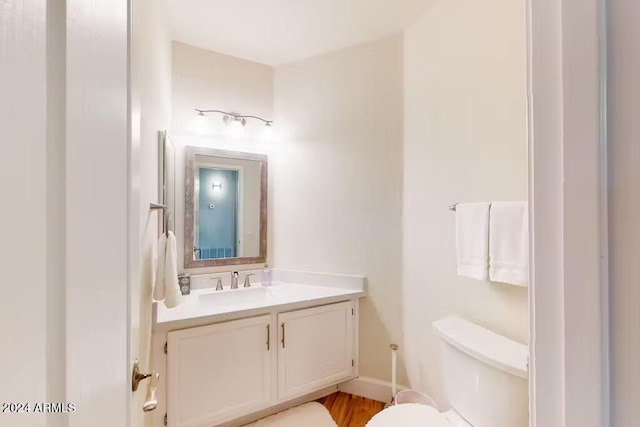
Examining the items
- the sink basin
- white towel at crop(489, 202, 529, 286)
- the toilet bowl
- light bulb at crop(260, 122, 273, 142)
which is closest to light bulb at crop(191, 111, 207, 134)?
light bulb at crop(260, 122, 273, 142)

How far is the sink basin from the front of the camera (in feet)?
6.98

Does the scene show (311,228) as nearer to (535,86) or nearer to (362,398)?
(362,398)

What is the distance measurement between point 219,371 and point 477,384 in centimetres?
135

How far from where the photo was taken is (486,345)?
129 centimetres

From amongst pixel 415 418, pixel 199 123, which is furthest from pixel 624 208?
pixel 199 123

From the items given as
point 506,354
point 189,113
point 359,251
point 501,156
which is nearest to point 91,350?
point 506,354

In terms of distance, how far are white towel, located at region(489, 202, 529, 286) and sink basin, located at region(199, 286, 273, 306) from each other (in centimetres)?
145

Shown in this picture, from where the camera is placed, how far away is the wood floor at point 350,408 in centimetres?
200

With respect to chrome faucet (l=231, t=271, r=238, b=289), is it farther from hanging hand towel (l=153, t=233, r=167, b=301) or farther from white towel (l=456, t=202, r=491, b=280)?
white towel (l=456, t=202, r=491, b=280)

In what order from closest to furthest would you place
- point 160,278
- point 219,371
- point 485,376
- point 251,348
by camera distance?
1. point 485,376
2. point 160,278
3. point 219,371
4. point 251,348

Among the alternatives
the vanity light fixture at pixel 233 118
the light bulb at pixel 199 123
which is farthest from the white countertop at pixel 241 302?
the vanity light fixture at pixel 233 118

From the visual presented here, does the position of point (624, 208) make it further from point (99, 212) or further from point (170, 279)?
point (170, 279)

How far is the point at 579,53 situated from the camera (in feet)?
1.34

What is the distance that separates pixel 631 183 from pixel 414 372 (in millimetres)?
2012
